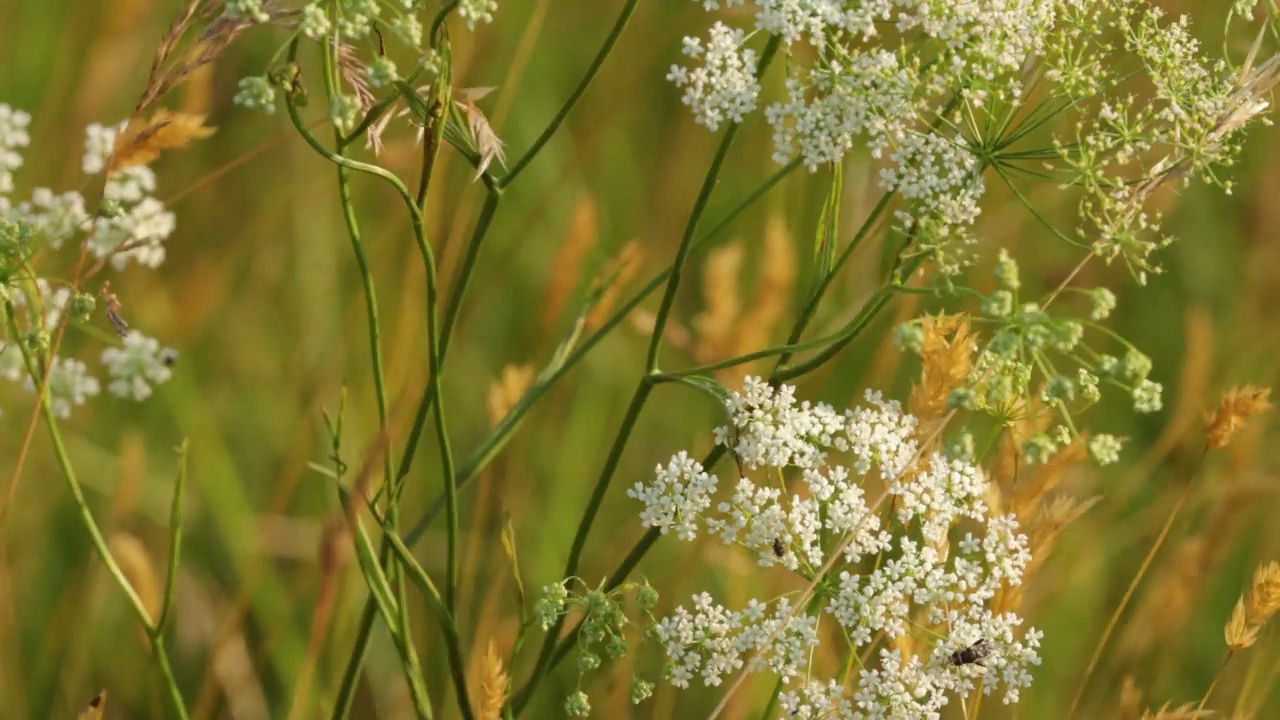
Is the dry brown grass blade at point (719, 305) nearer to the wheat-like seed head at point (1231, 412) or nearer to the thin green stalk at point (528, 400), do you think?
the thin green stalk at point (528, 400)

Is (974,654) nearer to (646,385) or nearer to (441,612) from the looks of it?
(646,385)

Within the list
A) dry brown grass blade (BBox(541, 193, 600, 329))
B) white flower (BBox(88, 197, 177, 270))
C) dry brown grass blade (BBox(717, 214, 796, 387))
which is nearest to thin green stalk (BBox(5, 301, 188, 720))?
white flower (BBox(88, 197, 177, 270))

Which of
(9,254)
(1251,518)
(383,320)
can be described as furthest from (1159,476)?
(9,254)

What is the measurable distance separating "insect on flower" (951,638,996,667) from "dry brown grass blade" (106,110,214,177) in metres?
1.09

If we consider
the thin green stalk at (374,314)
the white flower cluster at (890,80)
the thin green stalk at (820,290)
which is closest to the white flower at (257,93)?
the thin green stalk at (374,314)

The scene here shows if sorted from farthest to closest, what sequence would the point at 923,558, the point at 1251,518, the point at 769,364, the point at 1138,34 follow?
the point at 769,364 → the point at 1251,518 → the point at 1138,34 → the point at 923,558

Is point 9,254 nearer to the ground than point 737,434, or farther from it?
farther from it

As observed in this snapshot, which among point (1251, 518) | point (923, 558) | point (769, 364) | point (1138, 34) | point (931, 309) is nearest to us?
Answer: point (923, 558)

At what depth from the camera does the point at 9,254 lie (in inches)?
64.7

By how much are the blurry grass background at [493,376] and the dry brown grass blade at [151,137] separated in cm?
37

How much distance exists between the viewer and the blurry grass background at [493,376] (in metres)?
2.57

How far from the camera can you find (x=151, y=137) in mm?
1781

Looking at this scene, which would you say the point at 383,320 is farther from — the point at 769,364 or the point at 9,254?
the point at 9,254

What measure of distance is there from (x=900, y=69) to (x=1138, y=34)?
34 cm
